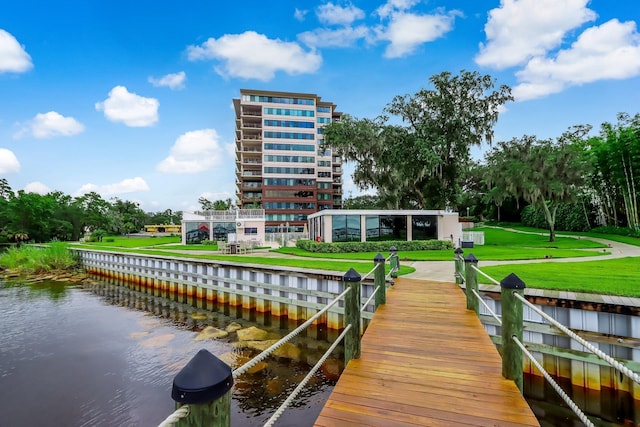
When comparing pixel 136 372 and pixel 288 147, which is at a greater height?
pixel 288 147

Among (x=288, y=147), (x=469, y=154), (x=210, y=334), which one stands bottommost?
(x=210, y=334)

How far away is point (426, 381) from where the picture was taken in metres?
4.01

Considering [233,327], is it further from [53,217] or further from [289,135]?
[53,217]

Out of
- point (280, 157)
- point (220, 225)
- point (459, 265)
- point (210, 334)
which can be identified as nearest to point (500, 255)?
point (459, 265)

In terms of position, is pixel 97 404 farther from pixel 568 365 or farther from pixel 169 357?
pixel 568 365

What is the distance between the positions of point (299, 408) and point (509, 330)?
4923 millimetres

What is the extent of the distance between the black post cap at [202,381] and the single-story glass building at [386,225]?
2348 centimetres

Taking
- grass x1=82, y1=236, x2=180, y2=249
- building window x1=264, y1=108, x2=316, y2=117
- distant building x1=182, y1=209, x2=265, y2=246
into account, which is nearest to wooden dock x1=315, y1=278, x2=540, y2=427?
distant building x1=182, y1=209, x2=265, y2=246

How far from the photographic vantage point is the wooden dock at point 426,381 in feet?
10.6

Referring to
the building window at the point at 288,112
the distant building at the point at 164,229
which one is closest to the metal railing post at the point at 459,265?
the building window at the point at 288,112

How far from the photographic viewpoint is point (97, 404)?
7.49 m

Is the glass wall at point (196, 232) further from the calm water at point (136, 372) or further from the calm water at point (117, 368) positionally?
the calm water at point (136, 372)

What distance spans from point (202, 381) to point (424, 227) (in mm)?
27053

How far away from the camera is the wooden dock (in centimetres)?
324
